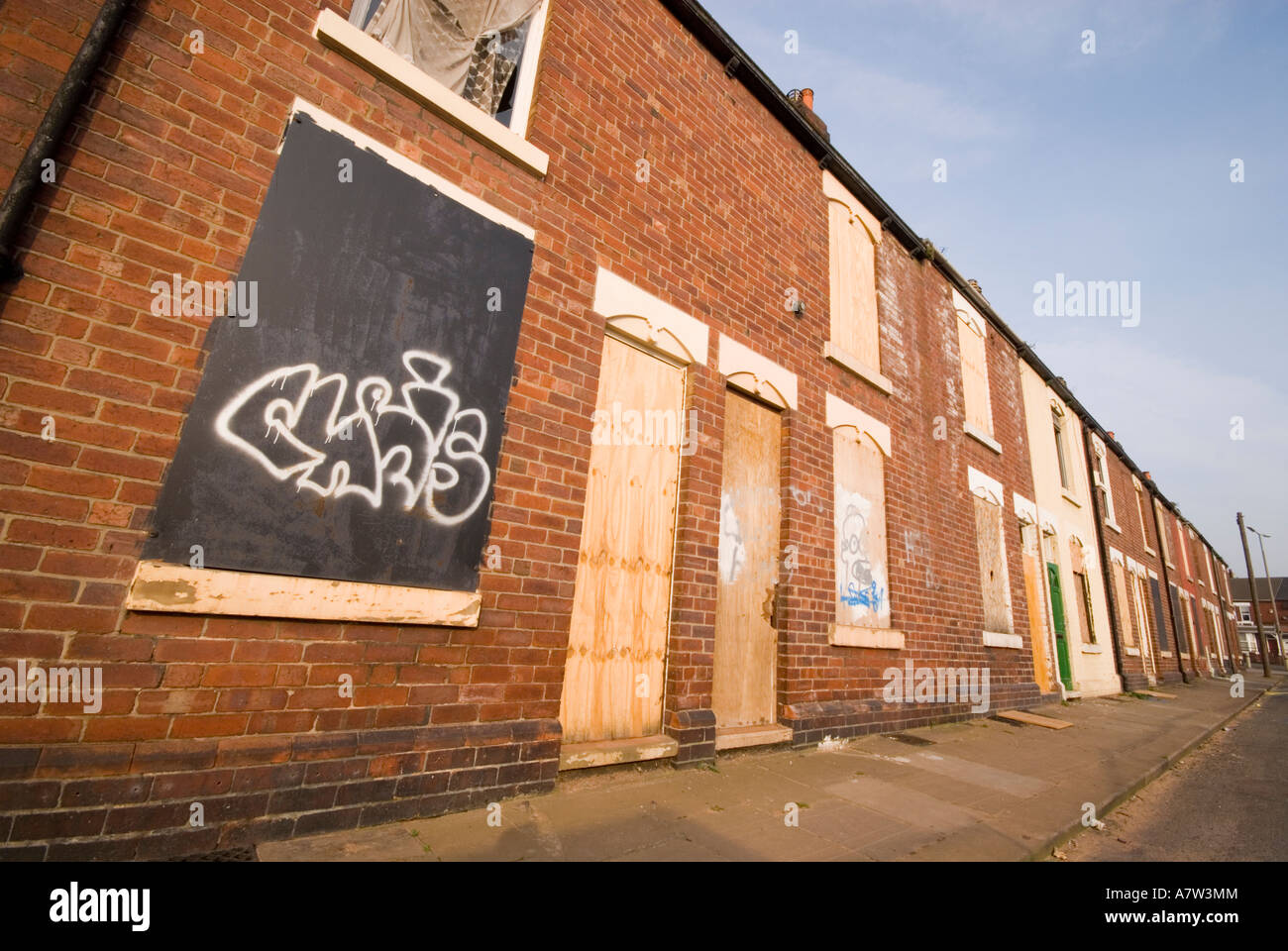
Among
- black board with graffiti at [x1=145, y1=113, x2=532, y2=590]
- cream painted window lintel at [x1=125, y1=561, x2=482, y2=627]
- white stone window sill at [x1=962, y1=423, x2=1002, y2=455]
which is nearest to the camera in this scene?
cream painted window lintel at [x1=125, y1=561, x2=482, y2=627]

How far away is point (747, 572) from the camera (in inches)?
195

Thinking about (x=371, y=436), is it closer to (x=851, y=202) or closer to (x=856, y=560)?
(x=856, y=560)

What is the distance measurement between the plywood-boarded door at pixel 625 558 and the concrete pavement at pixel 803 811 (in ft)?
1.60

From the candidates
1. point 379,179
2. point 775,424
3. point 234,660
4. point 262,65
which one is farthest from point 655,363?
point 234,660

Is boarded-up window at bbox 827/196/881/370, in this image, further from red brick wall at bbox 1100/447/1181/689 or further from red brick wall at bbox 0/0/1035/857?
red brick wall at bbox 1100/447/1181/689

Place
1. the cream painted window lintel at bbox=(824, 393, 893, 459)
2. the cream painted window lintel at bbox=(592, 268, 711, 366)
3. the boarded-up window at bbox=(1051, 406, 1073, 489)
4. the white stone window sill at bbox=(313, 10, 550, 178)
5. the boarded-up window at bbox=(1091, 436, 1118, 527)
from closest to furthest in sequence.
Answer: the white stone window sill at bbox=(313, 10, 550, 178) < the cream painted window lintel at bbox=(592, 268, 711, 366) < the cream painted window lintel at bbox=(824, 393, 893, 459) < the boarded-up window at bbox=(1051, 406, 1073, 489) < the boarded-up window at bbox=(1091, 436, 1118, 527)

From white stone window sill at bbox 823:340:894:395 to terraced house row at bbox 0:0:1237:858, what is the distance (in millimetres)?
152

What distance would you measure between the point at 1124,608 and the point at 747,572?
47.1 feet

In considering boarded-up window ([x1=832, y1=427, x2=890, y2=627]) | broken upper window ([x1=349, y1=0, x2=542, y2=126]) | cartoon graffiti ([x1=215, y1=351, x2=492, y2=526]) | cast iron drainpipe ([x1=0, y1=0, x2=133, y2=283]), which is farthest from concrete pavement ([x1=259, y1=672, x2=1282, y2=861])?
broken upper window ([x1=349, y1=0, x2=542, y2=126])

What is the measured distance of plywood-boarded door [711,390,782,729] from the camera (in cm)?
469

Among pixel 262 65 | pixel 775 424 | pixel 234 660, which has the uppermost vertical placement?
pixel 262 65
